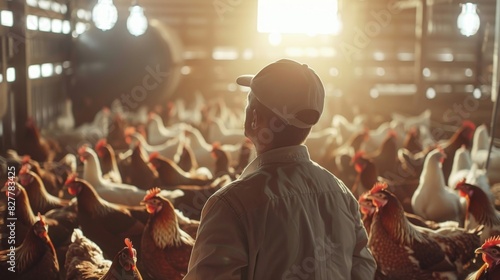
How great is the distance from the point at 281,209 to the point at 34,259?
6.07ft

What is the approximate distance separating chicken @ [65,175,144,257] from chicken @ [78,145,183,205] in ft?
1.65

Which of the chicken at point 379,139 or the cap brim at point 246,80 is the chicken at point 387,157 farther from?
the cap brim at point 246,80

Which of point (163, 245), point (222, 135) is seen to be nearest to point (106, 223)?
point (163, 245)

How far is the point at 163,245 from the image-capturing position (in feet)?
10.8

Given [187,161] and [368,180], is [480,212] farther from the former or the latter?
[187,161]

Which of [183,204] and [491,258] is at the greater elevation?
[491,258]

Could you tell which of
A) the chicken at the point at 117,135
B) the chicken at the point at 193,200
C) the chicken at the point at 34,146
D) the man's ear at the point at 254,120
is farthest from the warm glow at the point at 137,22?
the man's ear at the point at 254,120

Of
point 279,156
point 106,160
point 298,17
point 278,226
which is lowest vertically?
point 106,160

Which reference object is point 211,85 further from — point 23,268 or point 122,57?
point 23,268

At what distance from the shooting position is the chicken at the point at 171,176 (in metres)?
5.06

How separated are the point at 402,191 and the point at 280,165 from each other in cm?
345

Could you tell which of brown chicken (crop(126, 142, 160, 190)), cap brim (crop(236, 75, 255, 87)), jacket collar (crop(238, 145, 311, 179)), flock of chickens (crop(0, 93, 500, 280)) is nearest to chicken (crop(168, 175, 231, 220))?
flock of chickens (crop(0, 93, 500, 280))

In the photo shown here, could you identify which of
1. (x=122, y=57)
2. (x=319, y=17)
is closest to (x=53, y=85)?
(x=122, y=57)

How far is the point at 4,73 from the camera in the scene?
6.05 meters
